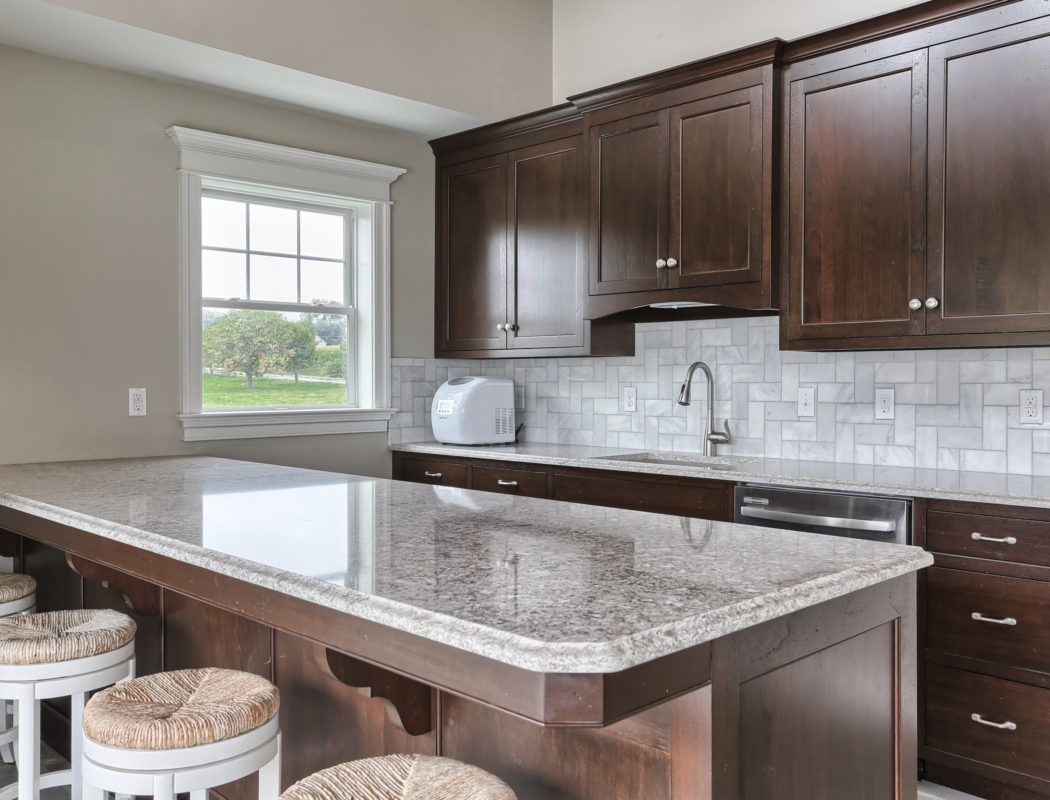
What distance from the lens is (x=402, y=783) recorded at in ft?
4.13

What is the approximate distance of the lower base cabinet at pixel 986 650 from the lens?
240cm

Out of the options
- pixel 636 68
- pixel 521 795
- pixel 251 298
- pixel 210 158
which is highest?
pixel 636 68

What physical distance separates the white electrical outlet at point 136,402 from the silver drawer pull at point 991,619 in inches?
119

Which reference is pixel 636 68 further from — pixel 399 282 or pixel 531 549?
pixel 531 549

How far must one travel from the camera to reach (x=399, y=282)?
14.3 feet

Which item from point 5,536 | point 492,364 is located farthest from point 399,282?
point 5,536

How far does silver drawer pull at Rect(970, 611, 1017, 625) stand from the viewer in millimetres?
2438

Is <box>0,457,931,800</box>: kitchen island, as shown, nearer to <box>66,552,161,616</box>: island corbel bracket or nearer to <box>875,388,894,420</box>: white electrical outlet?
<box>66,552,161,616</box>: island corbel bracket

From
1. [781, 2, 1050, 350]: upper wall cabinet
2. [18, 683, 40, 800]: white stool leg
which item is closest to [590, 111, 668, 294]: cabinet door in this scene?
[781, 2, 1050, 350]: upper wall cabinet

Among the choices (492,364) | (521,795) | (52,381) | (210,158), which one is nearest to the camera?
(521,795)

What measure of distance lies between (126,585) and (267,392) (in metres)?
1.70

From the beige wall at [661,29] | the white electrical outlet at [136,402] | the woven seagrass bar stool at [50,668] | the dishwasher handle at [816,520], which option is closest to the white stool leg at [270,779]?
the woven seagrass bar stool at [50,668]

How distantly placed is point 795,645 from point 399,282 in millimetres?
3396

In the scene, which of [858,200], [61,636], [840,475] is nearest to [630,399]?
[840,475]
